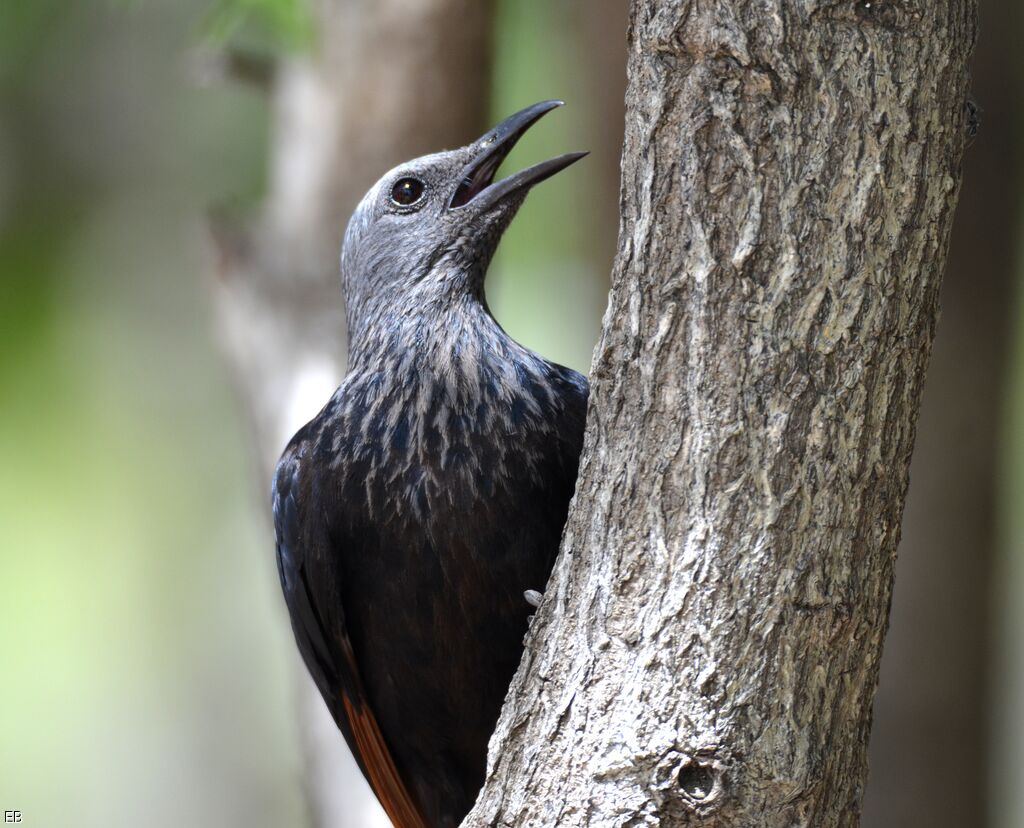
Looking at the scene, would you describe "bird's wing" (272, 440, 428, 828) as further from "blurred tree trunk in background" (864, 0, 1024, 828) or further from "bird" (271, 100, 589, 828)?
"blurred tree trunk in background" (864, 0, 1024, 828)

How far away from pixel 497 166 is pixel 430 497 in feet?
3.92

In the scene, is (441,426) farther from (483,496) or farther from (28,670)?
(28,670)

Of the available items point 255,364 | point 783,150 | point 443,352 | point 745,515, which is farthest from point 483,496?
point 255,364

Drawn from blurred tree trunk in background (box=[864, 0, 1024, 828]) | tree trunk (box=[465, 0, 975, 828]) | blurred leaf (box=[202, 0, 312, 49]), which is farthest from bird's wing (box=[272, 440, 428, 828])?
blurred tree trunk in background (box=[864, 0, 1024, 828])

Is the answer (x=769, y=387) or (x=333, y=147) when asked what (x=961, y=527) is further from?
(x=333, y=147)

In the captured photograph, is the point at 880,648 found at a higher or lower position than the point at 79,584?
higher

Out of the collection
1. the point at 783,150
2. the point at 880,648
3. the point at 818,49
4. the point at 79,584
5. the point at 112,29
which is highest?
the point at 112,29

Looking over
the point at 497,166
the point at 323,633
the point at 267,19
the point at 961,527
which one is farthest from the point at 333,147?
the point at 961,527

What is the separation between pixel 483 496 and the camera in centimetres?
324

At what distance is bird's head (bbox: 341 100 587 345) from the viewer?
3.72 metres

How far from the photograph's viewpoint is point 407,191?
396 centimetres

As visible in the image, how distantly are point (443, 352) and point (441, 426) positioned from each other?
0.90 ft

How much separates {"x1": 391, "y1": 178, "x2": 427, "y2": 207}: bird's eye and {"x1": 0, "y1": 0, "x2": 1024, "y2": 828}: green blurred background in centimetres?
148

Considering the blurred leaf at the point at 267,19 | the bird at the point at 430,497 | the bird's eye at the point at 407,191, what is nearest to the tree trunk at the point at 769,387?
the bird at the point at 430,497
